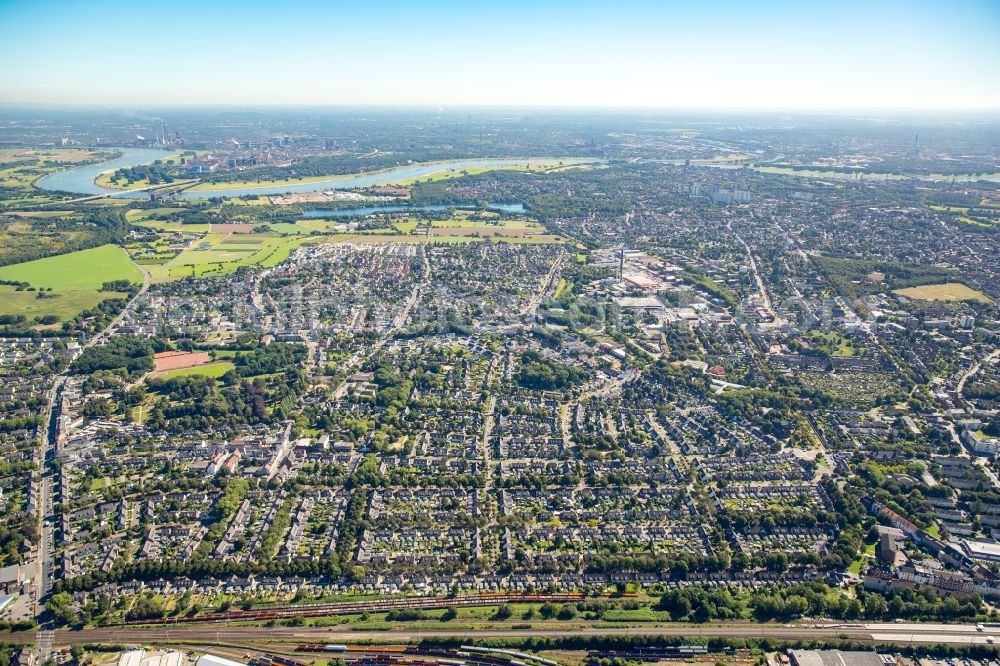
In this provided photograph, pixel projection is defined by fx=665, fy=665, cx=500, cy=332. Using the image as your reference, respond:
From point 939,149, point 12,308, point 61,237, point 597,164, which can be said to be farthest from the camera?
point 939,149

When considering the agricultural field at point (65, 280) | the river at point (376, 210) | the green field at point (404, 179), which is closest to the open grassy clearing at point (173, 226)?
the agricultural field at point (65, 280)

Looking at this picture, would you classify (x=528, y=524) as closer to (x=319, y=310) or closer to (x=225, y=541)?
(x=225, y=541)

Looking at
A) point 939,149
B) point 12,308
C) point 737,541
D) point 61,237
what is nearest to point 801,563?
point 737,541

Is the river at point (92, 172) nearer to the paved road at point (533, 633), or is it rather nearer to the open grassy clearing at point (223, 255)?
the open grassy clearing at point (223, 255)

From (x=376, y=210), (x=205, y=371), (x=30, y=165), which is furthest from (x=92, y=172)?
(x=205, y=371)

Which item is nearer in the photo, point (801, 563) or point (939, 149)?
point (801, 563)

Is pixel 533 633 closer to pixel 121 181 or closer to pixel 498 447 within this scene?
pixel 498 447
